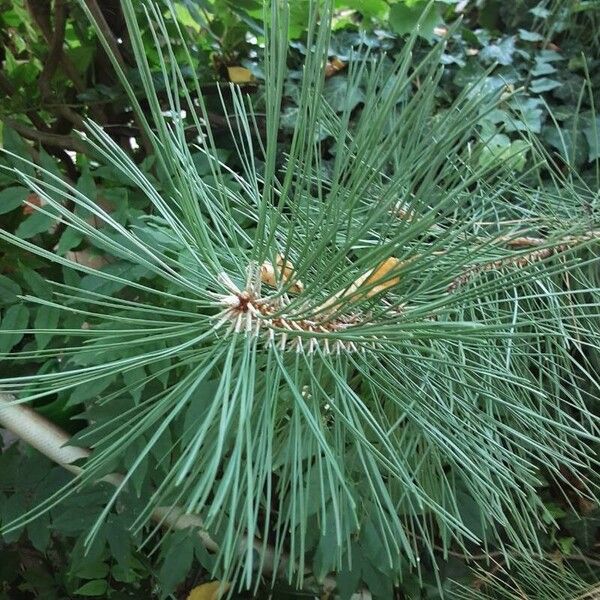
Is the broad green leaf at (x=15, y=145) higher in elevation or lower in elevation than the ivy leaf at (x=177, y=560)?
higher

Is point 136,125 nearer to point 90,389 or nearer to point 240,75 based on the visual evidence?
point 240,75

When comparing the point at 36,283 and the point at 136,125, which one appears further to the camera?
the point at 136,125

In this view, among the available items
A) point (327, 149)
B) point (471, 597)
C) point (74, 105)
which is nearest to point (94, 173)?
point (74, 105)

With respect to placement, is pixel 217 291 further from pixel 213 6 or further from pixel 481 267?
pixel 213 6

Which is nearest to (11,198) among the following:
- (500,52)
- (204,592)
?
(204,592)

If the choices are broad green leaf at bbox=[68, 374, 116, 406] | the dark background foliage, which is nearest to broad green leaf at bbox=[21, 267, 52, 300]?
the dark background foliage

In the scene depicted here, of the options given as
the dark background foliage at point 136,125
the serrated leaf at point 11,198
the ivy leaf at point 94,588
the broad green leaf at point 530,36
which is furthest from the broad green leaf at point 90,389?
the broad green leaf at point 530,36

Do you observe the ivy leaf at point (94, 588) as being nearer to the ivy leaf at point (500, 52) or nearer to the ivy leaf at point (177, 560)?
the ivy leaf at point (177, 560)
